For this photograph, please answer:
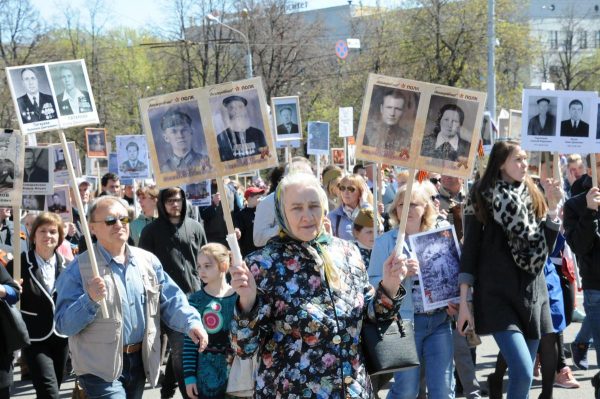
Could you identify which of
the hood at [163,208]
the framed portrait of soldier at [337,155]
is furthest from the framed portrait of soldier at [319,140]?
the hood at [163,208]

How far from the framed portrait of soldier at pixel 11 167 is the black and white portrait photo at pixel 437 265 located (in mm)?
3040

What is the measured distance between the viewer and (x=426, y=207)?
661 centimetres

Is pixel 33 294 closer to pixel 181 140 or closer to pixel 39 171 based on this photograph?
pixel 39 171

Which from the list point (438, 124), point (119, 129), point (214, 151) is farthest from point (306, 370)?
point (119, 129)

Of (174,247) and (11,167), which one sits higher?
(11,167)

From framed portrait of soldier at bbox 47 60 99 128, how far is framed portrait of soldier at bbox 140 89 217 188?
6.04 ft

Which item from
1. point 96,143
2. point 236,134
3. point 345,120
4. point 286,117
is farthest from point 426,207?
point 96,143

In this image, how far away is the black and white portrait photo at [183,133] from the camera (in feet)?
15.6

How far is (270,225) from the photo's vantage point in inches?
306

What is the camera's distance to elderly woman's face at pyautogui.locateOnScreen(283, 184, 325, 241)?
4078 millimetres

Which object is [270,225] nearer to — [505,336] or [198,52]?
[505,336]

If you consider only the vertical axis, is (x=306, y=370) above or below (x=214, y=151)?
below

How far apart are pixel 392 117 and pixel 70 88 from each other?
252 centimetres

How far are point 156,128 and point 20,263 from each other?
9.94 ft
